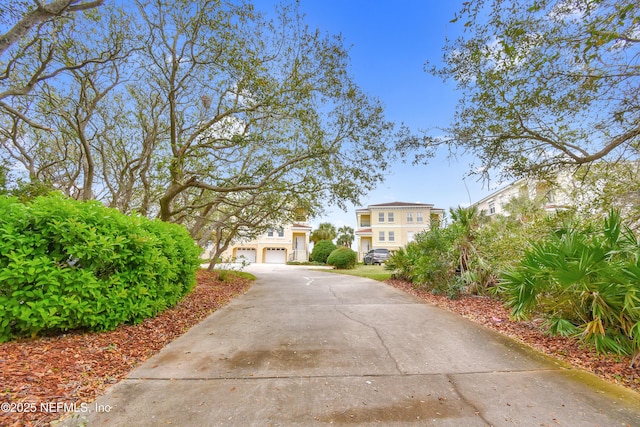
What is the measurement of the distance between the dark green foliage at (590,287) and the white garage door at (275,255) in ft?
105

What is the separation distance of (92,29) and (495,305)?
13.1 metres

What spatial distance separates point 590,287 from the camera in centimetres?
448

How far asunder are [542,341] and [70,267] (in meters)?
Result: 7.44

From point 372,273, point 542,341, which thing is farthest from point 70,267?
point 372,273

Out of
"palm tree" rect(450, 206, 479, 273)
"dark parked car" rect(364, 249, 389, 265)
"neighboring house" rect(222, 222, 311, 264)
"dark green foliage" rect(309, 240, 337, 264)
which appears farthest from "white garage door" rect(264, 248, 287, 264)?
"palm tree" rect(450, 206, 479, 273)

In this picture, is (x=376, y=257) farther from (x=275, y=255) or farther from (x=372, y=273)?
(x=275, y=255)

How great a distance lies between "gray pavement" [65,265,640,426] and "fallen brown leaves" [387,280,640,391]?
27 cm

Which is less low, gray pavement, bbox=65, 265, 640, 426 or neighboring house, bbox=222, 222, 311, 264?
neighboring house, bbox=222, 222, 311, 264

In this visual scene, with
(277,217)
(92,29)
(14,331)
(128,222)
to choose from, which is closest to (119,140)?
(92,29)

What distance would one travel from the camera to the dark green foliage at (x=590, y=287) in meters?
4.05

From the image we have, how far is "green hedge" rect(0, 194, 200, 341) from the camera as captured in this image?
3.96m

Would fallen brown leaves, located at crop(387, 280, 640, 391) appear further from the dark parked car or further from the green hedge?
the dark parked car

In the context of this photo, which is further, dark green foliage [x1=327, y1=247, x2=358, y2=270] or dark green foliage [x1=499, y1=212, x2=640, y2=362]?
dark green foliage [x1=327, y1=247, x2=358, y2=270]

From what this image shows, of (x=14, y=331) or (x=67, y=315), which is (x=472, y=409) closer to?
(x=67, y=315)
